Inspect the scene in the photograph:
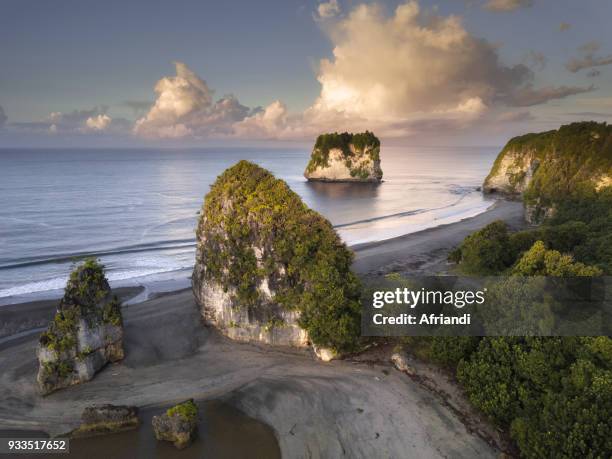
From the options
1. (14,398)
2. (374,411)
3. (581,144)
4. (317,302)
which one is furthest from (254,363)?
(581,144)

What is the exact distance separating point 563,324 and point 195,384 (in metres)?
21.3

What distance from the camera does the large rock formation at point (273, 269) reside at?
2547 cm

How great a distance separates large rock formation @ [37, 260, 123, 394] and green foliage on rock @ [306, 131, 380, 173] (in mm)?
123443

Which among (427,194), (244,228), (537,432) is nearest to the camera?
(537,432)

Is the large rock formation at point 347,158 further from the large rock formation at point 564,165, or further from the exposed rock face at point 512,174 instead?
the large rock formation at point 564,165

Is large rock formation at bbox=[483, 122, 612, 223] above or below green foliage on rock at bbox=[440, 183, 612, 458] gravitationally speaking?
above

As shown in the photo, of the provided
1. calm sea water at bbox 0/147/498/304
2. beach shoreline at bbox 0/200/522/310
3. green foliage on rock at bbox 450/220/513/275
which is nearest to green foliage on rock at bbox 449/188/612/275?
green foliage on rock at bbox 450/220/513/275

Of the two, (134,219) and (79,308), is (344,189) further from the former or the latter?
(79,308)

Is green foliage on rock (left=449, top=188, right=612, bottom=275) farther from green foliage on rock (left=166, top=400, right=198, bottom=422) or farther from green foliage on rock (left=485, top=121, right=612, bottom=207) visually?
green foliage on rock (left=166, top=400, right=198, bottom=422)

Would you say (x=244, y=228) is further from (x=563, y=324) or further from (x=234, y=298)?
(x=563, y=324)

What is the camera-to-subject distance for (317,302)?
83.4 feet

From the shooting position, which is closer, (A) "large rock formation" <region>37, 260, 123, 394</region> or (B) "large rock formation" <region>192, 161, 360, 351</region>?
(A) "large rock formation" <region>37, 260, 123, 394</region>

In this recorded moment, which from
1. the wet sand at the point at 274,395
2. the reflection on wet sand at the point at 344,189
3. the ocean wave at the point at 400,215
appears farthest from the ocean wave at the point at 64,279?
the reflection on wet sand at the point at 344,189

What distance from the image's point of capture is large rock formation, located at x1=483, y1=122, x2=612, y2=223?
6231cm
